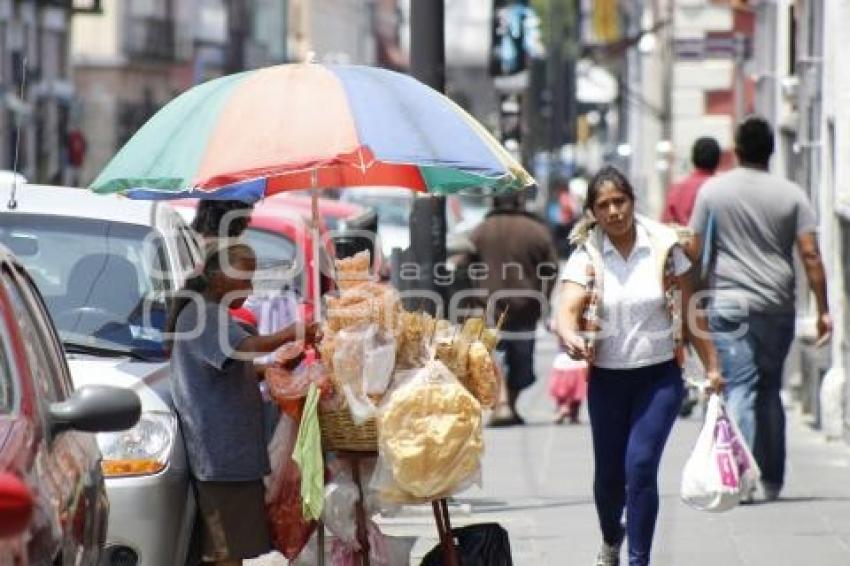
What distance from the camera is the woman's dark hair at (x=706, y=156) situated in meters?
16.1

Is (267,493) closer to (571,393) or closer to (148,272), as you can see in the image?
(148,272)

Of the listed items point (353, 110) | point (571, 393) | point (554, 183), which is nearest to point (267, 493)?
point (353, 110)

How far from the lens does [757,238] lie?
12.2m

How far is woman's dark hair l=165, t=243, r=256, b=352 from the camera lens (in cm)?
868

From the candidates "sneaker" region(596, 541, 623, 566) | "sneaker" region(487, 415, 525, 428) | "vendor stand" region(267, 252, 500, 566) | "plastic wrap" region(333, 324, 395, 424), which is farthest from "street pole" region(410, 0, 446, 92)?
"sneaker" region(487, 415, 525, 428)

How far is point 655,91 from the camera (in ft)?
148

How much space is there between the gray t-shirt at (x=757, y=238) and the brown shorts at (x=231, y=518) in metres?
4.15

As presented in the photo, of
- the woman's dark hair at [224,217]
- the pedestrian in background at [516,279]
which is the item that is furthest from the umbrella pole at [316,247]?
the pedestrian in background at [516,279]

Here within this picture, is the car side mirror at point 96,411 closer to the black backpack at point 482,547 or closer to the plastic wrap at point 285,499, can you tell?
the plastic wrap at point 285,499

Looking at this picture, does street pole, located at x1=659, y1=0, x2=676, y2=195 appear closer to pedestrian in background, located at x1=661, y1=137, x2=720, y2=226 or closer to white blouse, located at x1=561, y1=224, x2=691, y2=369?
pedestrian in background, located at x1=661, y1=137, x2=720, y2=226

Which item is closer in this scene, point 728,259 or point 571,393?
point 728,259

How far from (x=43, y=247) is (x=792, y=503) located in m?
4.14

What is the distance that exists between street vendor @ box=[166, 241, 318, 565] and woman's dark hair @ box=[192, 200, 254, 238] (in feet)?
4.99

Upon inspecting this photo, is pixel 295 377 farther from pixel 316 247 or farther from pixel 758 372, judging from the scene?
pixel 758 372
